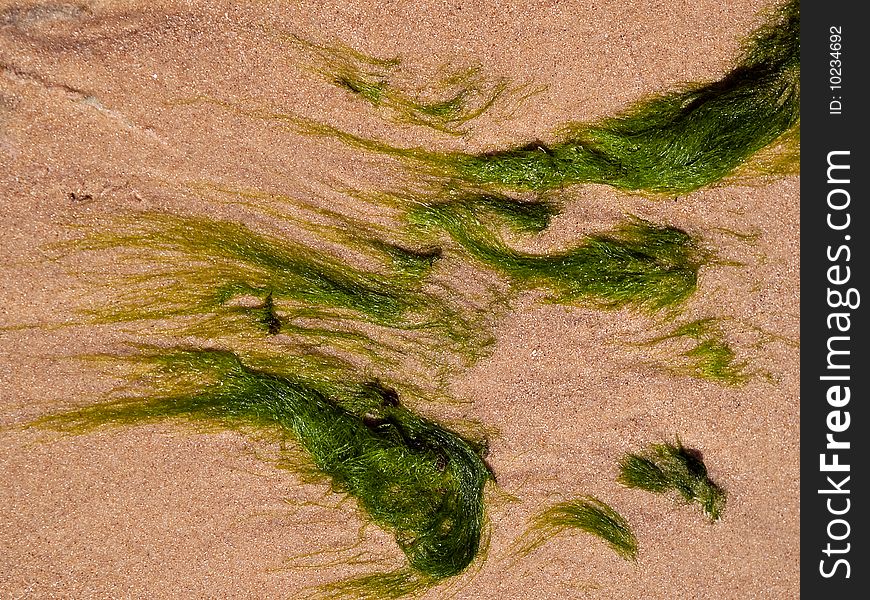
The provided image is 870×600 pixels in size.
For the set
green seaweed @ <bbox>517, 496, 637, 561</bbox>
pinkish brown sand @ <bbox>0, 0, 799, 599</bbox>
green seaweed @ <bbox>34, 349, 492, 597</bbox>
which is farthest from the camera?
green seaweed @ <bbox>517, 496, 637, 561</bbox>

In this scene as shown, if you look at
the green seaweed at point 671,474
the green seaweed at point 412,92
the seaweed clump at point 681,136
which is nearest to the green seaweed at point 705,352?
the green seaweed at point 671,474

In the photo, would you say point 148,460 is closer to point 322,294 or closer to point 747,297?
point 322,294

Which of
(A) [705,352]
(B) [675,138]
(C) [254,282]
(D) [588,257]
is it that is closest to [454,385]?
(D) [588,257]

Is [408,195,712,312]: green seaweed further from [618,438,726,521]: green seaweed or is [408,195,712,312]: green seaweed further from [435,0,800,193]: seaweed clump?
[618,438,726,521]: green seaweed

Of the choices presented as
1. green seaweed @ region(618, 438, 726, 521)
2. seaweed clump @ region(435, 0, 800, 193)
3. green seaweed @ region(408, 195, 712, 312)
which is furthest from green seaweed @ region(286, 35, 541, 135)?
green seaweed @ region(618, 438, 726, 521)

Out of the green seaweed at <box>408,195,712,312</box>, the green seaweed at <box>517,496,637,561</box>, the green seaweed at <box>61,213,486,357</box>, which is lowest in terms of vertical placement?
the green seaweed at <box>517,496,637,561</box>
